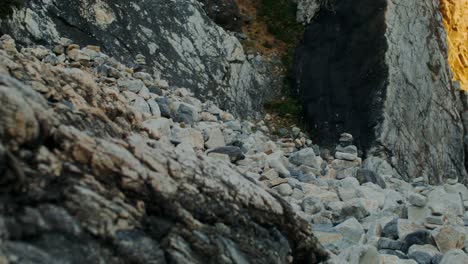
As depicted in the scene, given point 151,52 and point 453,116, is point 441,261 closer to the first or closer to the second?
point 151,52

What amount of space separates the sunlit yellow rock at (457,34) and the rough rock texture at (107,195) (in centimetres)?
1688

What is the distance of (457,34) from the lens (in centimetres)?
2080

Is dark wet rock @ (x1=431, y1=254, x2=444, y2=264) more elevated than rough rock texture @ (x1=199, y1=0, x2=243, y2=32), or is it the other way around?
rough rock texture @ (x1=199, y1=0, x2=243, y2=32)

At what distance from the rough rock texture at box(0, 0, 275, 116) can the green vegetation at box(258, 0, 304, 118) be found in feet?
2.03

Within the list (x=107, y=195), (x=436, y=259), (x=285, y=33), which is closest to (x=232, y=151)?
(x=436, y=259)

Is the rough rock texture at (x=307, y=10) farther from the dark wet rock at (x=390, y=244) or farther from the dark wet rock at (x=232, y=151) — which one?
the dark wet rock at (x=390, y=244)

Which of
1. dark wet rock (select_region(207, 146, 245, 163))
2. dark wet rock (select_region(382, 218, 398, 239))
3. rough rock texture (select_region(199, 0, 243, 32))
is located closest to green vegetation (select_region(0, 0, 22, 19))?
dark wet rock (select_region(207, 146, 245, 163))

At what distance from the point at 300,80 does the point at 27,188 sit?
15543 millimetres

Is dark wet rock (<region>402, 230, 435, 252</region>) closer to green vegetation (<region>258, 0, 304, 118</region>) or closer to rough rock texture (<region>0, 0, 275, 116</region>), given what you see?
rough rock texture (<region>0, 0, 275, 116</region>)

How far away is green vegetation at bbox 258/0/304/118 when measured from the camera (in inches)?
703

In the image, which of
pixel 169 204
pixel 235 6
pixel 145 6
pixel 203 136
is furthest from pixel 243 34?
pixel 169 204

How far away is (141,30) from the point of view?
16.3 m

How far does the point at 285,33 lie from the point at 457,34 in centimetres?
643

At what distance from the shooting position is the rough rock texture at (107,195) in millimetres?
3355
